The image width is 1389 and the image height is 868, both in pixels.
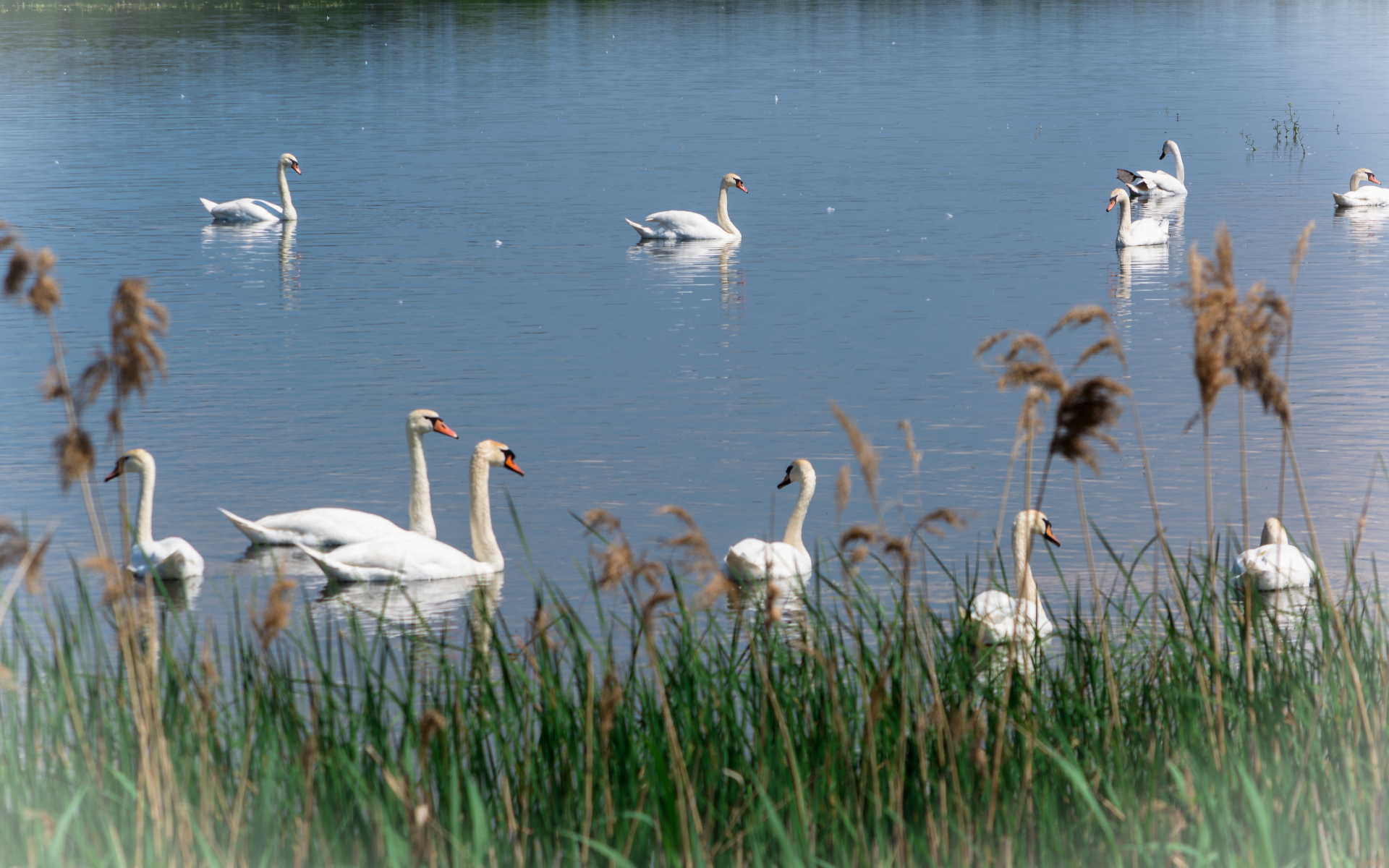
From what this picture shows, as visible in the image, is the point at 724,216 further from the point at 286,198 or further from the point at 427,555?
the point at 427,555

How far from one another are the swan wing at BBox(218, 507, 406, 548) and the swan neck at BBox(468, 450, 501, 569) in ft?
1.40

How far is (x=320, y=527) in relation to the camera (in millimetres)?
9570

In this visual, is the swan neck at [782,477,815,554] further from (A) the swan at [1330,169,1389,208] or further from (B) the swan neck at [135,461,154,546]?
(A) the swan at [1330,169,1389,208]

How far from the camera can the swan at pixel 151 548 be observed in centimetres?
897

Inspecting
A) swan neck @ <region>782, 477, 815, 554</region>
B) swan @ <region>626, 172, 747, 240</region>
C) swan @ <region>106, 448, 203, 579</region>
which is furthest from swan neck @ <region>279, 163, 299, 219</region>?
swan neck @ <region>782, 477, 815, 554</region>

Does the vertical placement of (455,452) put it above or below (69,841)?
below

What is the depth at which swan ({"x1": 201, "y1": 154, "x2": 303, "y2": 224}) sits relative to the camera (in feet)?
80.2

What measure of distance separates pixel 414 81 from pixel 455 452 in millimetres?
36452

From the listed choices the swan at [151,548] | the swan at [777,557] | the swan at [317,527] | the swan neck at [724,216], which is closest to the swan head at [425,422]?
the swan at [317,527]

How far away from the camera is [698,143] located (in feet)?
104

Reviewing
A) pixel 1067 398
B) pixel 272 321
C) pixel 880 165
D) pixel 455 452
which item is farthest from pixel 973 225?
pixel 1067 398

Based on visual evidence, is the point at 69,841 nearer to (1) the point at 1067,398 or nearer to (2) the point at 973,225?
(1) the point at 1067,398

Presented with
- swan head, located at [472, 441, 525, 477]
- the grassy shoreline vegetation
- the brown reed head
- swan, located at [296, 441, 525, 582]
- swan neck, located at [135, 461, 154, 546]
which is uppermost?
the brown reed head

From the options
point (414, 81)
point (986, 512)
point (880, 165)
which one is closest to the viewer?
point (986, 512)
